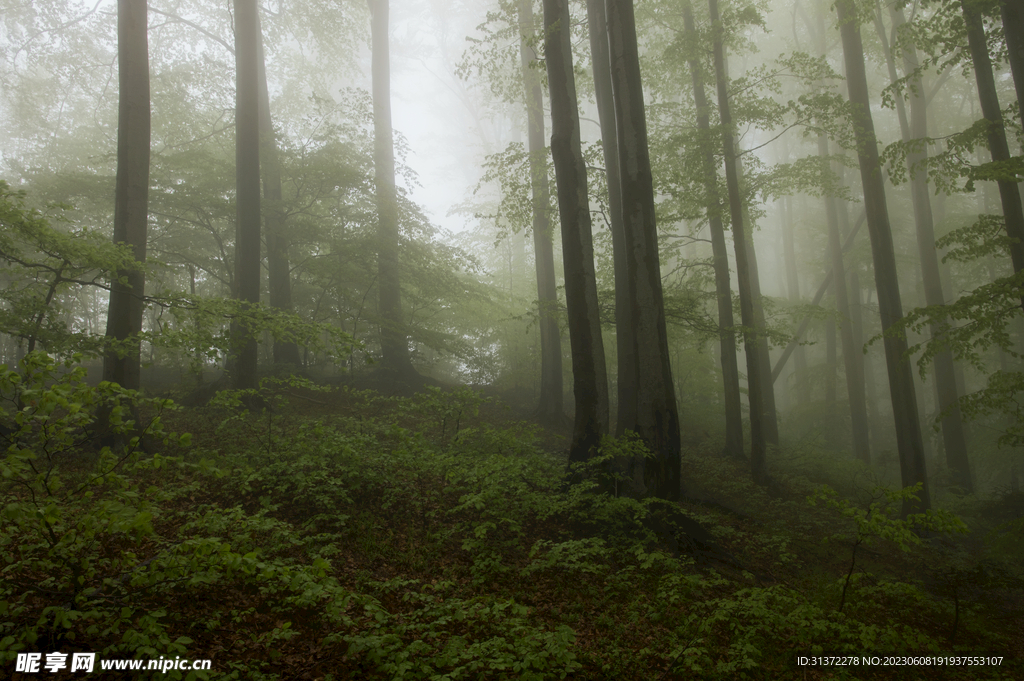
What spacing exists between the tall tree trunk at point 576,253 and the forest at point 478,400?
5 cm

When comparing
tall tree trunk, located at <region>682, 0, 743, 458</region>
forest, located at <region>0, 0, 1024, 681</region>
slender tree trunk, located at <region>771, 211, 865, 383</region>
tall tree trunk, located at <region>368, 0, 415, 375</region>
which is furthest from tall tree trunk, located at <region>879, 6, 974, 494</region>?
tall tree trunk, located at <region>368, 0, 415, 375</region>

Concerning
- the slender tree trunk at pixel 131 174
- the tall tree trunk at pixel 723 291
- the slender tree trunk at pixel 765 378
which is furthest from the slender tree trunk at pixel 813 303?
the slender tree trunk at pixel 131 174

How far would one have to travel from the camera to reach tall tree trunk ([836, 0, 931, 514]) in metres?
9.12

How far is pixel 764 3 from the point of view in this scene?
10188mm

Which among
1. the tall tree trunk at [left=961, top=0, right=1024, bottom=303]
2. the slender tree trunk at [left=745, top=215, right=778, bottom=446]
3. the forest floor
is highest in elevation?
the tall tree trunk at [left=961, top=0, right=1024, bottom=303]

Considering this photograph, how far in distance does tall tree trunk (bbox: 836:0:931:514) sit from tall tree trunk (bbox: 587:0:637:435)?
452 centimetres

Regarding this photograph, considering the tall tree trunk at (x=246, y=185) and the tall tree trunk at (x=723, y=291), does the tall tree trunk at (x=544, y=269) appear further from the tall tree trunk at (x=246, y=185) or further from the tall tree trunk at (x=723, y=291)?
the tall tree trunk at (x=246, y=185)

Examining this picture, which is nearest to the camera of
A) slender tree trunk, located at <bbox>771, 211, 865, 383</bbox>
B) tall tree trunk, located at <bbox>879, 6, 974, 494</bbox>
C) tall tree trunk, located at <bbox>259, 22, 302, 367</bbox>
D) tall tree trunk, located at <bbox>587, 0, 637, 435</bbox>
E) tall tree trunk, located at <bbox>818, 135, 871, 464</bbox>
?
tall tree trunk, located at <bbox>587, 0, 637, 435</bbox>

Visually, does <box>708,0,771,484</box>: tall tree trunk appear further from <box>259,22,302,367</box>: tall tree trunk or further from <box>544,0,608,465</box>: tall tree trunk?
<box>259,22,302,367</box>: tall tree trunk

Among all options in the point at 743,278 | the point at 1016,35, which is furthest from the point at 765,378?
the point at 1016,35

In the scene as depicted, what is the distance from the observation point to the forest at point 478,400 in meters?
3.21

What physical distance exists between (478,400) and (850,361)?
589 inches

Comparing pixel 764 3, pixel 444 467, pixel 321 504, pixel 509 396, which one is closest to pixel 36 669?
pixel 321 504

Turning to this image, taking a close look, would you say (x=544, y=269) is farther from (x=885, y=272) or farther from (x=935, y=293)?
(x=935, y=293)
